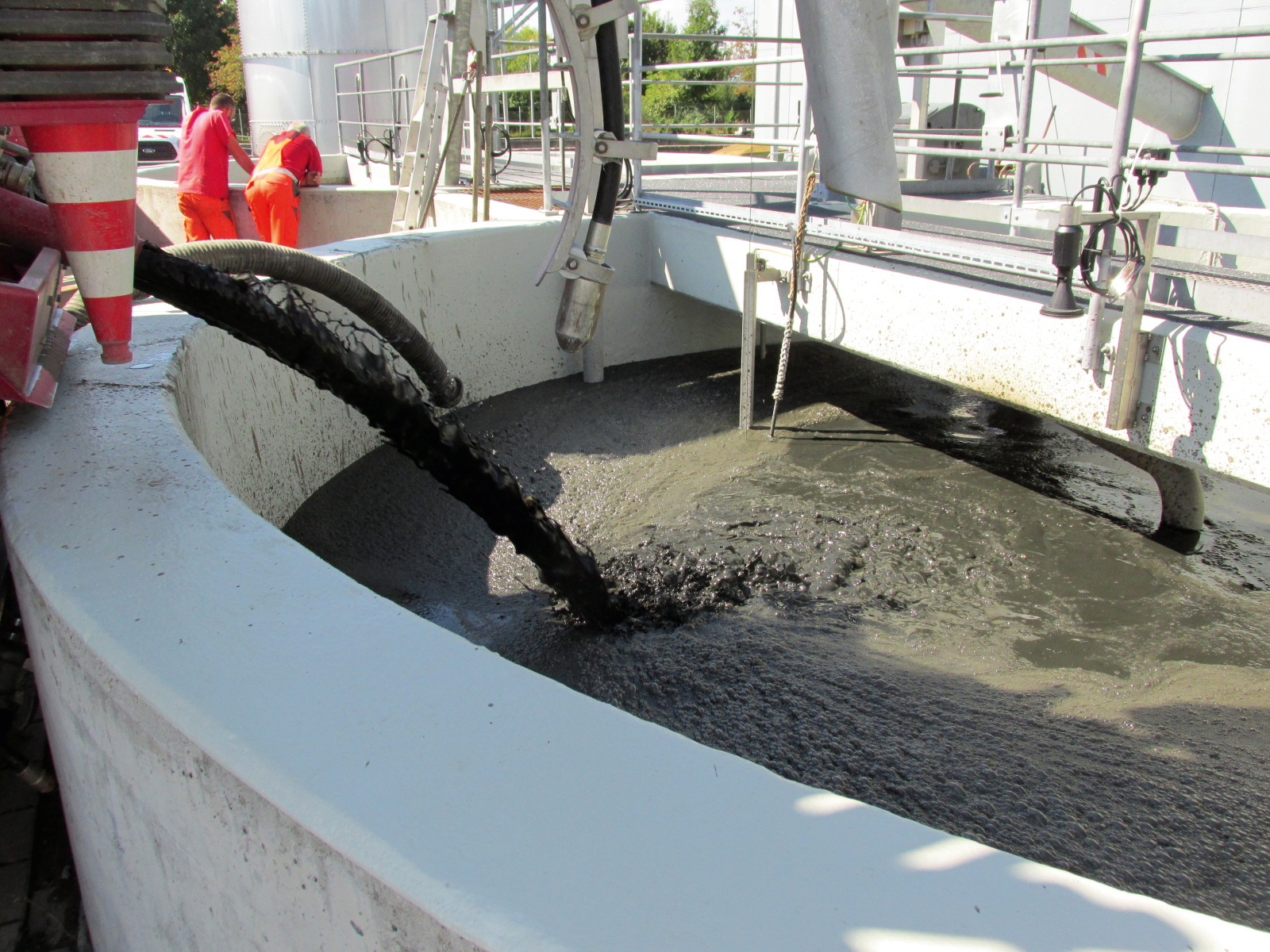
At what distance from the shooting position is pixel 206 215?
934cm

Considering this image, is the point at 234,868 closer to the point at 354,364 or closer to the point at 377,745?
the point at 377,745

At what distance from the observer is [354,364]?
3.16 meters

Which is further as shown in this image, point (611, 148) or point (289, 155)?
point (289, 155)

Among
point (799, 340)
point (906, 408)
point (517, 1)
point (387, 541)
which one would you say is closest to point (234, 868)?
point (387, 541)

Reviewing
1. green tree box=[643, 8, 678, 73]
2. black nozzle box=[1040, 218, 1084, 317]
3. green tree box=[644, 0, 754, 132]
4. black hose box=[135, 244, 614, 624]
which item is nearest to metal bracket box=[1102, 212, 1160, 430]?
black nozzle box=[1040, 218, 1084, 317]

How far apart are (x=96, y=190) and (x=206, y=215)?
822 cm

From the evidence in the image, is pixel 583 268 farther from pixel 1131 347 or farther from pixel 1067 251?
pixel 1131 347

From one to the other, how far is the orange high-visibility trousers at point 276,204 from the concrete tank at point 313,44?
5291 mm

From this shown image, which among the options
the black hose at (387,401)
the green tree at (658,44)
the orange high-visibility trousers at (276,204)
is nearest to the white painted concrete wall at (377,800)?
the black hose at (387,401)

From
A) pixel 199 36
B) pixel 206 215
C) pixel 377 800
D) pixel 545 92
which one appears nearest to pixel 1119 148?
pixel 377 800

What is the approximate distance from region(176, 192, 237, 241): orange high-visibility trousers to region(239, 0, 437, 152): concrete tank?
5.58 metres

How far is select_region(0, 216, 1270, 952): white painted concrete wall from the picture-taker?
3.24 ft

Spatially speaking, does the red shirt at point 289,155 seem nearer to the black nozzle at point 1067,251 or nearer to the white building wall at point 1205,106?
the white building wall at point 1205,106

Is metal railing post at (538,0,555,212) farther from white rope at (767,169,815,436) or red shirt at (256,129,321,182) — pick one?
red shirt at (256,129,321,182)
